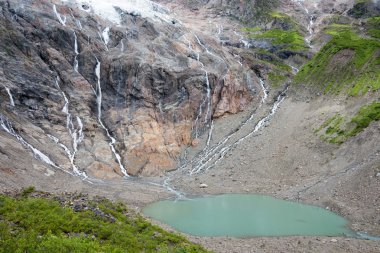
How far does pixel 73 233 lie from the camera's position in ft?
63.9

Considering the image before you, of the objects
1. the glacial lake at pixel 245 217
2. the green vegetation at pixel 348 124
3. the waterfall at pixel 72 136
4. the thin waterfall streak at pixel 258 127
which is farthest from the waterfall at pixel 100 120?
the green vegetation at pixel 348 124

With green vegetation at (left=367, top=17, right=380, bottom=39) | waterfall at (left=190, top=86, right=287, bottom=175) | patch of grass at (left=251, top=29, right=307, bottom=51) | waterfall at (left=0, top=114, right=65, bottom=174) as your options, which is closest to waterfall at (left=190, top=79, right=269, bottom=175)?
waterfall at (left=190, top=86, right=287, bottom=175)

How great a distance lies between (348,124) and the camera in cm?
5056

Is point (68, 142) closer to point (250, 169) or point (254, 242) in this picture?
point (250, 169)

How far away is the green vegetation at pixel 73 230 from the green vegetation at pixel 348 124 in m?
33.9

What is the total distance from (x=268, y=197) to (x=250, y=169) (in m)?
8.44

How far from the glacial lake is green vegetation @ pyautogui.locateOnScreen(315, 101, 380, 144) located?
47.5 feet

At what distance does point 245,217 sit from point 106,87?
136ft

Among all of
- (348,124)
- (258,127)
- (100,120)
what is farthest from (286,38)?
(100,120)

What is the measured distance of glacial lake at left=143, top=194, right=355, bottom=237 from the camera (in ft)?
103

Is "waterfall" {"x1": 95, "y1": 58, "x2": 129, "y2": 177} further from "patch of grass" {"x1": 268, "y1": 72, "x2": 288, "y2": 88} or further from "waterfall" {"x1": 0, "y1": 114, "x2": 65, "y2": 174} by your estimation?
"patch of grass" {"x1": 268, "y1": 72, "x2": 288, "y2": 88}

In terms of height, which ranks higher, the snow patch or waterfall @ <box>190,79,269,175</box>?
the snow patch

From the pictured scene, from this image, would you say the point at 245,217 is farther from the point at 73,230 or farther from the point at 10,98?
the point at 10,98

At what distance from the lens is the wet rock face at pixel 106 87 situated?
55.4 m
